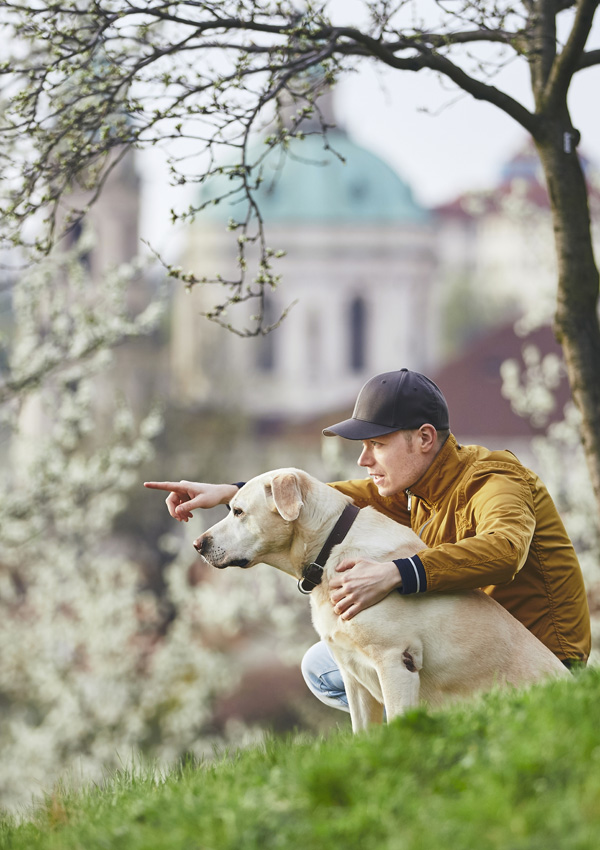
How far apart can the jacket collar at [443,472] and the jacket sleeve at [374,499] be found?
23.4 inches

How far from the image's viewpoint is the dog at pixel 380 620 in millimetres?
4555

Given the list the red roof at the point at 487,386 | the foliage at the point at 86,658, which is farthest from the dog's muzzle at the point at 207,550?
the red roof at the point at 487,386

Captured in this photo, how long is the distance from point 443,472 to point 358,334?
220 feet

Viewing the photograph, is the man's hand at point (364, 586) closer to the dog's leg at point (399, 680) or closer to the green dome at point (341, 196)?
the dog's leg at point (399, 680)

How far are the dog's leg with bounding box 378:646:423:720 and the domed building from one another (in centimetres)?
6252

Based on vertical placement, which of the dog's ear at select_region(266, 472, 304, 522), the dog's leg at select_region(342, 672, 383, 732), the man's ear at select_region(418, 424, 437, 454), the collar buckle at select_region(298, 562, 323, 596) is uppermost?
the man's ear at select_region(418, 424, 437, 454)

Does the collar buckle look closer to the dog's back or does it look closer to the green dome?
the dog's back

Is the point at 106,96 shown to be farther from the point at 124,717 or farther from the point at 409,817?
the point at 124,717

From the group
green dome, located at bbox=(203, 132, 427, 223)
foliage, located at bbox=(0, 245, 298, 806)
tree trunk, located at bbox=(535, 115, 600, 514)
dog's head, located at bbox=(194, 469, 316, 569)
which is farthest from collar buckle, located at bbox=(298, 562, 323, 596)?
green dome, located at bbox=(203, 132, 427, 223)

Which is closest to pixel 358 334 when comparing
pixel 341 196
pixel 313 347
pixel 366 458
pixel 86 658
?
pixel 313 347

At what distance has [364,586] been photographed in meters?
4.50

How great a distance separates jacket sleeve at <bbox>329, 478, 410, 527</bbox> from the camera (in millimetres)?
5586

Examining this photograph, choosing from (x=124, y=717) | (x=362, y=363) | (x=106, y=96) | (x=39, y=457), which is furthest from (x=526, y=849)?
(x=362, y=363)

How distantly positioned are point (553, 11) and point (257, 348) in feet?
206
